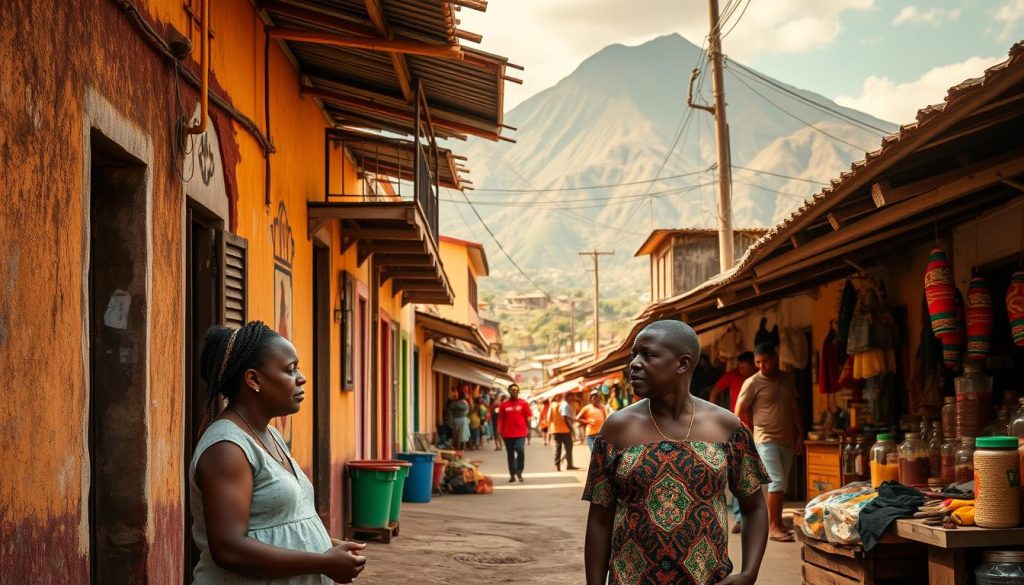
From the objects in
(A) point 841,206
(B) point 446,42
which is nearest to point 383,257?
(B) point 446,42

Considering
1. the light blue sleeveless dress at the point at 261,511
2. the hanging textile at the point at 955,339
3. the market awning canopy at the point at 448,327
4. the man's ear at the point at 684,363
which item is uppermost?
the market awning canopy at the point at 448,327

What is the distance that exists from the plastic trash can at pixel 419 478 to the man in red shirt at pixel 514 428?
513 centimetres

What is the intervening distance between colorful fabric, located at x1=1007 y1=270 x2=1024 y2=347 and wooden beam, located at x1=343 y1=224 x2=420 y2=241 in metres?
6.11

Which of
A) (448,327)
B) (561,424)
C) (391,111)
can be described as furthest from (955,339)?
(448,327)

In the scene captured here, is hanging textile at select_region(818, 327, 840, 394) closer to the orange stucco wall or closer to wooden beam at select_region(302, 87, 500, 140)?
wooden beam at select_region(302, 87, 500, 140)

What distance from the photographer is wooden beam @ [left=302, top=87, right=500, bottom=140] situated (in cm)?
1145

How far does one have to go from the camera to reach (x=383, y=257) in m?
15.8

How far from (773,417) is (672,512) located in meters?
8.19

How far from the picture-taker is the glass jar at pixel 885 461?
30.0 feet

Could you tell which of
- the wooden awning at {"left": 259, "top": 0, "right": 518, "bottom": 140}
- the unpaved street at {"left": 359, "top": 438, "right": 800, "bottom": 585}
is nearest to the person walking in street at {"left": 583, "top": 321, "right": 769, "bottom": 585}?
the wooden awning at {"left": 259, "top": 0, "right": 518, "bottom": 140}

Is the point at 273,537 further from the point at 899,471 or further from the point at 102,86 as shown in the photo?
the point at 899,471

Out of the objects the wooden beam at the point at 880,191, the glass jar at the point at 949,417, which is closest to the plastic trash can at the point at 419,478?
the glass jar at the point at 949,417

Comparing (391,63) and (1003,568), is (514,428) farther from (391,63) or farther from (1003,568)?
(1003,568)

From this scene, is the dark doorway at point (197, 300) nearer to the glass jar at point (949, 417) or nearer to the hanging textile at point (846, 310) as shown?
the glass jar at point (949, 417)
